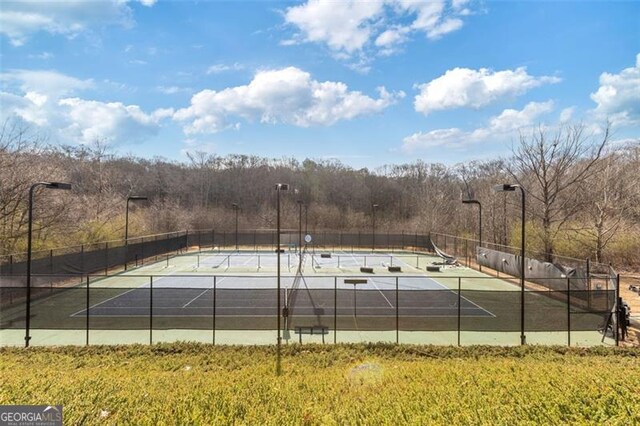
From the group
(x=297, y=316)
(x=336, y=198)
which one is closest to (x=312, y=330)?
(x=297, y=316)

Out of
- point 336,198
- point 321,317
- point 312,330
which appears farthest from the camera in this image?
point 336,198

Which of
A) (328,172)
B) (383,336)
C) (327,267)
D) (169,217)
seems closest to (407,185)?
(328,172)

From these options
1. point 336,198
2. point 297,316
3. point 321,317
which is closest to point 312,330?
point 321,317

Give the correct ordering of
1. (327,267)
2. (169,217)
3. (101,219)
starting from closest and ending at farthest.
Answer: (327,267) < (101,219) < (169,217)

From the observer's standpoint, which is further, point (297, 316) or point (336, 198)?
point (336, 198)

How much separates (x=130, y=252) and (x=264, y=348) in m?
22.3

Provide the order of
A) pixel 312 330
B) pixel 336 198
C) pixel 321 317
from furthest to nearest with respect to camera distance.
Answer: pixel 336 198
pixel 321 317
pixel 312 330

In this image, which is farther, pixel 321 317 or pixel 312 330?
pixel 321 317

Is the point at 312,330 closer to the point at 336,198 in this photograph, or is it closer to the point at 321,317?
the point at 321,317

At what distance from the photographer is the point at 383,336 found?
43.9 ft

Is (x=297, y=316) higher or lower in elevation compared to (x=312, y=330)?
higher

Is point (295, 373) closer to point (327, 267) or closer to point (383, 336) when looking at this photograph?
point (383, 336)

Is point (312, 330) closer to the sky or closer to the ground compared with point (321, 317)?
closer to the ground

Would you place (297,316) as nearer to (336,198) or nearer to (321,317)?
(321,317)
